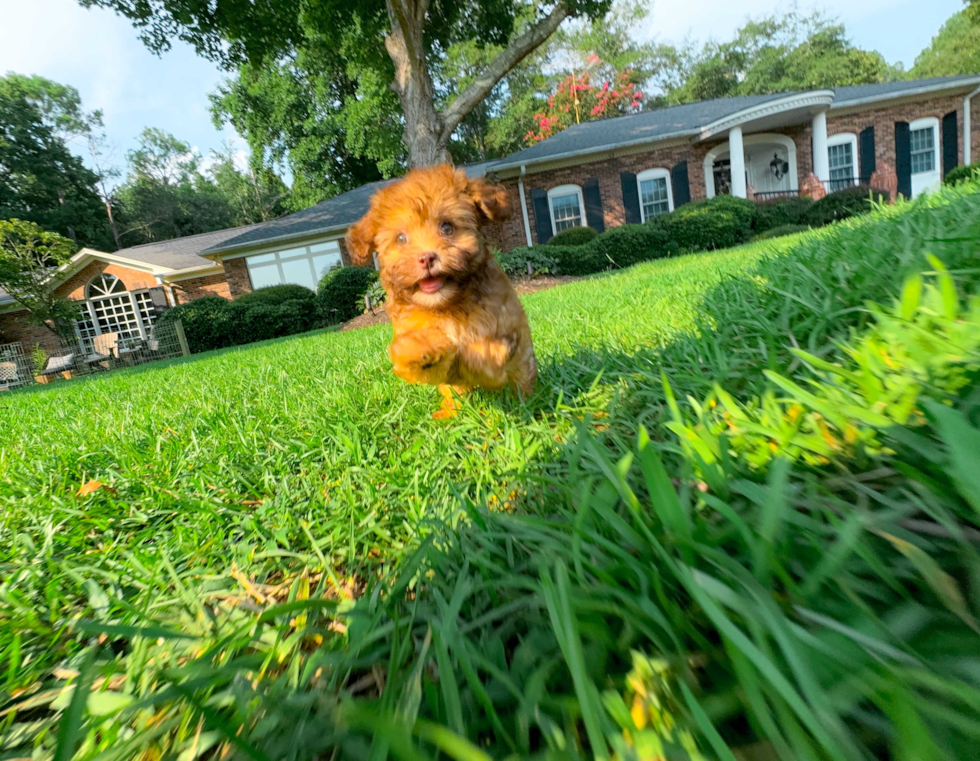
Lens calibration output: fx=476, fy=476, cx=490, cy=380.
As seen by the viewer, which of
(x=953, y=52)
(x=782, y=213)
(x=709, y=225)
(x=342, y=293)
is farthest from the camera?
(x=953, y=52)

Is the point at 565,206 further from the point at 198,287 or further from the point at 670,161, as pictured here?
the point at 198,287

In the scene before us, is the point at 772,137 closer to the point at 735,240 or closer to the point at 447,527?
the point at 735,240

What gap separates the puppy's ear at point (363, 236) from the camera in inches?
96.3

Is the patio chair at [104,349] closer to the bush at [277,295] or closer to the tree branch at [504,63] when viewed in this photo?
the bush at [277,295]

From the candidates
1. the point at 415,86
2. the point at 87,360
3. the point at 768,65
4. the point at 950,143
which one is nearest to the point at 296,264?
the point at 87,360

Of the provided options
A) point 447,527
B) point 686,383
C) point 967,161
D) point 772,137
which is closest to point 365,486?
point 447,527

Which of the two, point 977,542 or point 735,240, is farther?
point 735,240

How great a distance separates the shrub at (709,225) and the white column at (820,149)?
697 cm

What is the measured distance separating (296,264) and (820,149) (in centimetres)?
2475

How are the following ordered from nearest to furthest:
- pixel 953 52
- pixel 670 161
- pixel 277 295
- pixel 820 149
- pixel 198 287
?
pixel 277 295 < pixel 820 149 < pixel 670 161 < pixel 198 287 < pixel 953 52

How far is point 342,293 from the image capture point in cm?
1836

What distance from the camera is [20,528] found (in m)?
1.80

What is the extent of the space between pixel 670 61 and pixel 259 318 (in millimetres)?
44649

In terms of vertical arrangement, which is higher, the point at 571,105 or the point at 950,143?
the point at 571,105
